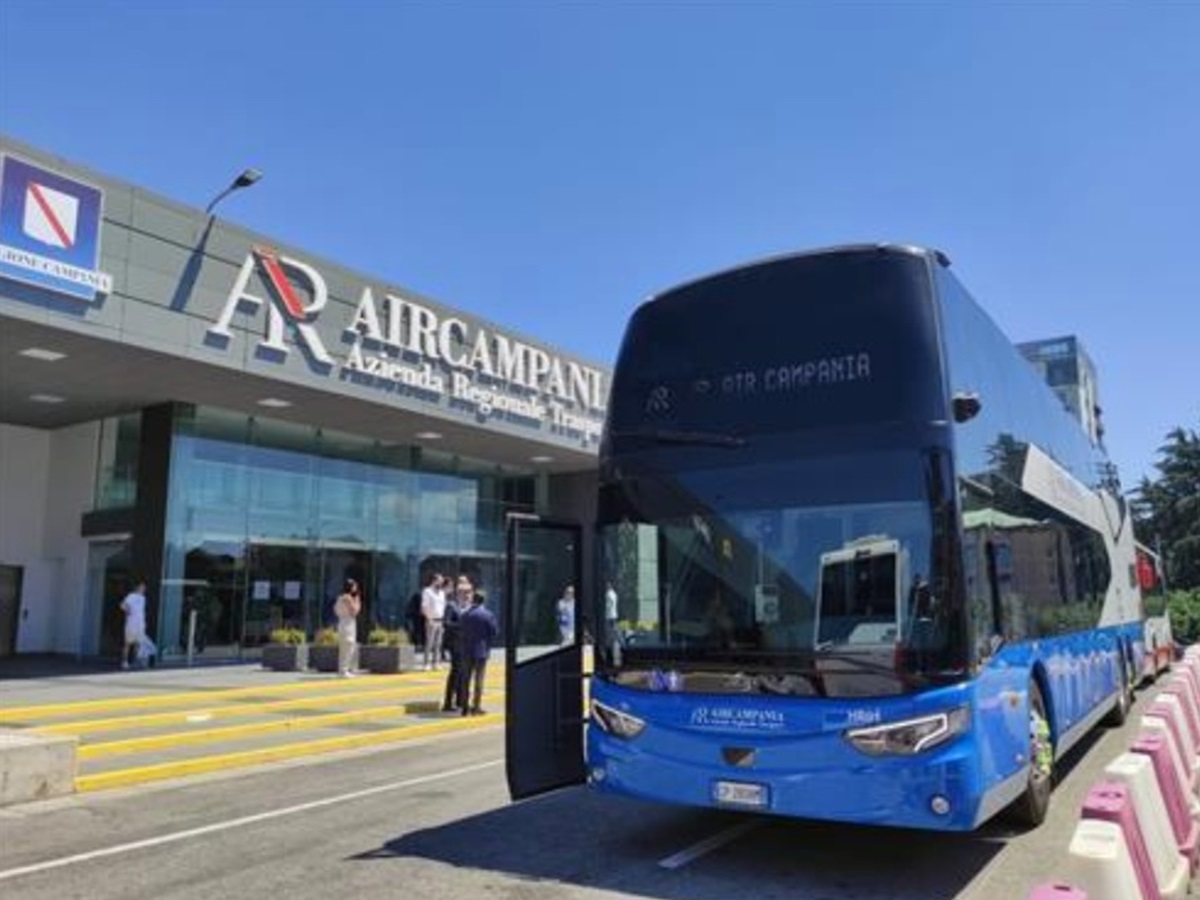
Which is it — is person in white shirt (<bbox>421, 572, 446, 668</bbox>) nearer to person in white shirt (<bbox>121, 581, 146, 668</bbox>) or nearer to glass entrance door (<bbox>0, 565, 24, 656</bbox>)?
person in white shirt (<bbox>121, 581, 146, 668</bbox>)

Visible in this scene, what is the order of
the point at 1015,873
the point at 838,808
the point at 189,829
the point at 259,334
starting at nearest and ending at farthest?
the point at 838,808, the point at 1015,873, the point at 189,829, the point at 259,334

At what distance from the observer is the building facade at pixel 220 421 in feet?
56.4

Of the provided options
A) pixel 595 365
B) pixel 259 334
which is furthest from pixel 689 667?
pixel 595 365

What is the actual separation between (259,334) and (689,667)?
15056mm

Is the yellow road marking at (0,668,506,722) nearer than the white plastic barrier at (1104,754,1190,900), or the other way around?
the white plastic barrier at (1104,754,1190,900)

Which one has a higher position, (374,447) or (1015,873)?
(374,447)

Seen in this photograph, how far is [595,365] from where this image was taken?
98.0 feet

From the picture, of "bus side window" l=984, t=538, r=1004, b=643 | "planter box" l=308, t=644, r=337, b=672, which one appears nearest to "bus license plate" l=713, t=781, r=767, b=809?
"bus side window" l=984, t=538, r=1004, b=643

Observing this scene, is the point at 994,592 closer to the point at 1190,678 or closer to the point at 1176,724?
the point at 1176,724

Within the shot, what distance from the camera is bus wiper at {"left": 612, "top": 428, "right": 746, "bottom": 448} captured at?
7039 mm

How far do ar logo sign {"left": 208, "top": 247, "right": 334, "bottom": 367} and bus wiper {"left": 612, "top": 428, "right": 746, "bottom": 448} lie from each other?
13630 millimetres

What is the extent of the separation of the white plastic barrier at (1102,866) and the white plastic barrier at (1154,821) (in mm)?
885

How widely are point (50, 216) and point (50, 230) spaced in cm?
21

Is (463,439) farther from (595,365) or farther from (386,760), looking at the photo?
(386,760)
